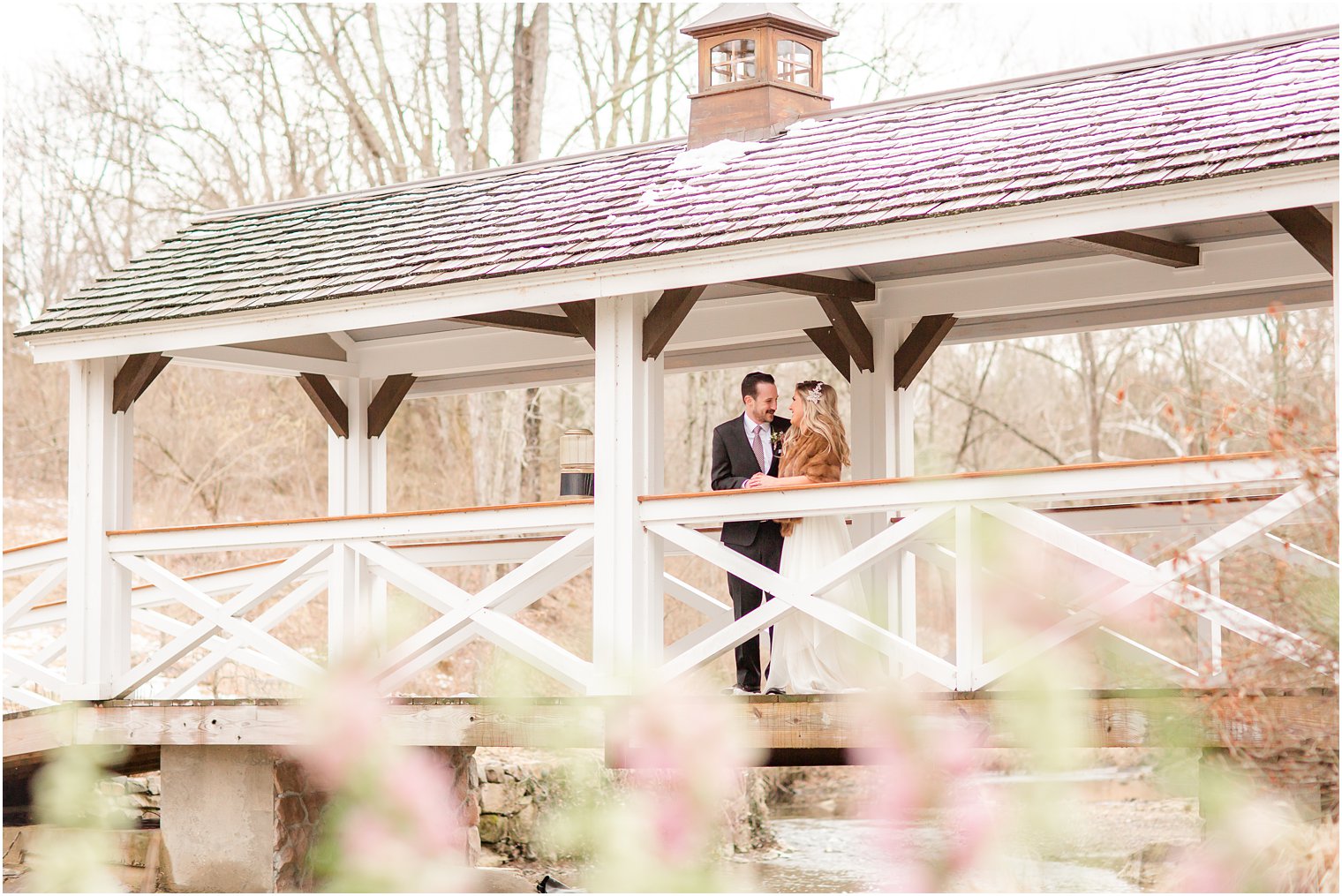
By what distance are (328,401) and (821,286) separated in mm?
4451

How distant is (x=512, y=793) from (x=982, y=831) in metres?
12.0

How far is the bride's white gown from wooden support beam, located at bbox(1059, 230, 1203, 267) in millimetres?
1917

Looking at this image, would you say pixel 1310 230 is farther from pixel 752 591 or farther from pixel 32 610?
pixel 32 610

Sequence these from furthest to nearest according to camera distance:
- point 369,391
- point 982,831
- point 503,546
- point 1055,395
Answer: point 1055,395 < point 369,391 < point 503,546 < point 982,831

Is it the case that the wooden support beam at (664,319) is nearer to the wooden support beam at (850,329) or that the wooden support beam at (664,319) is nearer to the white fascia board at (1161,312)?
the wooden support beam at (850,329)

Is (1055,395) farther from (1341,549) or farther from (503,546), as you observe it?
(1341,549)

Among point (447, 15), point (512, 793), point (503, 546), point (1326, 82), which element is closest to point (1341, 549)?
point (1326, 82)

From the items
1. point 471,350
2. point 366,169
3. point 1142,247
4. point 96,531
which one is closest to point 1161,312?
point 1142,247

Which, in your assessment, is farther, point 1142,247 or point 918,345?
point 918,345

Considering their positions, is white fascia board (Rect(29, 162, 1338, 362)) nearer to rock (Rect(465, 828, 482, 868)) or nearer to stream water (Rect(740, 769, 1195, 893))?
rock (Rect(465, 828, 482, 868))

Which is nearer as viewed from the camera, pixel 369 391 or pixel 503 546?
pixel 503 546

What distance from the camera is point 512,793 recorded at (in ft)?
48.4

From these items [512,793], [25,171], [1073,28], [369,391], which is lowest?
[512,793]

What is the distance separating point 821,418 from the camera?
8383mm
